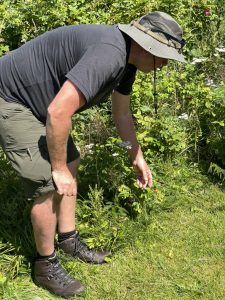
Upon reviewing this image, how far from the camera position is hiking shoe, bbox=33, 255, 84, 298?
311 centimetres

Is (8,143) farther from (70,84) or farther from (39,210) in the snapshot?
(70,84)

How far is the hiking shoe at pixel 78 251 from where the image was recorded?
3.45 m

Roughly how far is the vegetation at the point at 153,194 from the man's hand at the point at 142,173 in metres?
0.18

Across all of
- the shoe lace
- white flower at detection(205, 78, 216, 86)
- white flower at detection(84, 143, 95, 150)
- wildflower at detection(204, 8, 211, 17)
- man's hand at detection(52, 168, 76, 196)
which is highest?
wildflower at detection(204, 8, 211, 17)

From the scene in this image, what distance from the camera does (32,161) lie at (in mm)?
2818

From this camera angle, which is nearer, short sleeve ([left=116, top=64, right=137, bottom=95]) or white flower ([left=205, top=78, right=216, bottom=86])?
short sleeve ([left=116, top=64, right=137, bottom=95])

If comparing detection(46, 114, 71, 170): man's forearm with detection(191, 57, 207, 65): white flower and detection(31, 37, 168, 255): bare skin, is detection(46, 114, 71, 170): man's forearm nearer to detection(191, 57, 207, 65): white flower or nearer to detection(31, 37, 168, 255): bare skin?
detection(31, 37, 168, 255): bare skin

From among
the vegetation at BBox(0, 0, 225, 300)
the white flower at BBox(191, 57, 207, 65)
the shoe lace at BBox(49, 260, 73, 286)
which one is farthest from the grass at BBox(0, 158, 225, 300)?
the white flower at BBox(191, 57, 207, 65)

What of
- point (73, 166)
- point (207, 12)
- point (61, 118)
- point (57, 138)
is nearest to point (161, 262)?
point (73, 166)

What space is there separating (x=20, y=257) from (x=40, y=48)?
59.8 inches

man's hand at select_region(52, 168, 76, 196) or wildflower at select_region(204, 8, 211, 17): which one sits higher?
wildflower at select_region(204, 8, 211, 17)

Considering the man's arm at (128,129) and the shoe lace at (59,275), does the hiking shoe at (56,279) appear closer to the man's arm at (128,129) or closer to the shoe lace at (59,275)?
the shoe lace at (59,275)

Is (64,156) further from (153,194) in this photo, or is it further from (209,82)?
(209,82)

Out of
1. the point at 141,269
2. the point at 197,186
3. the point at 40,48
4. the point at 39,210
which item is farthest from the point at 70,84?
the point at 197,186
